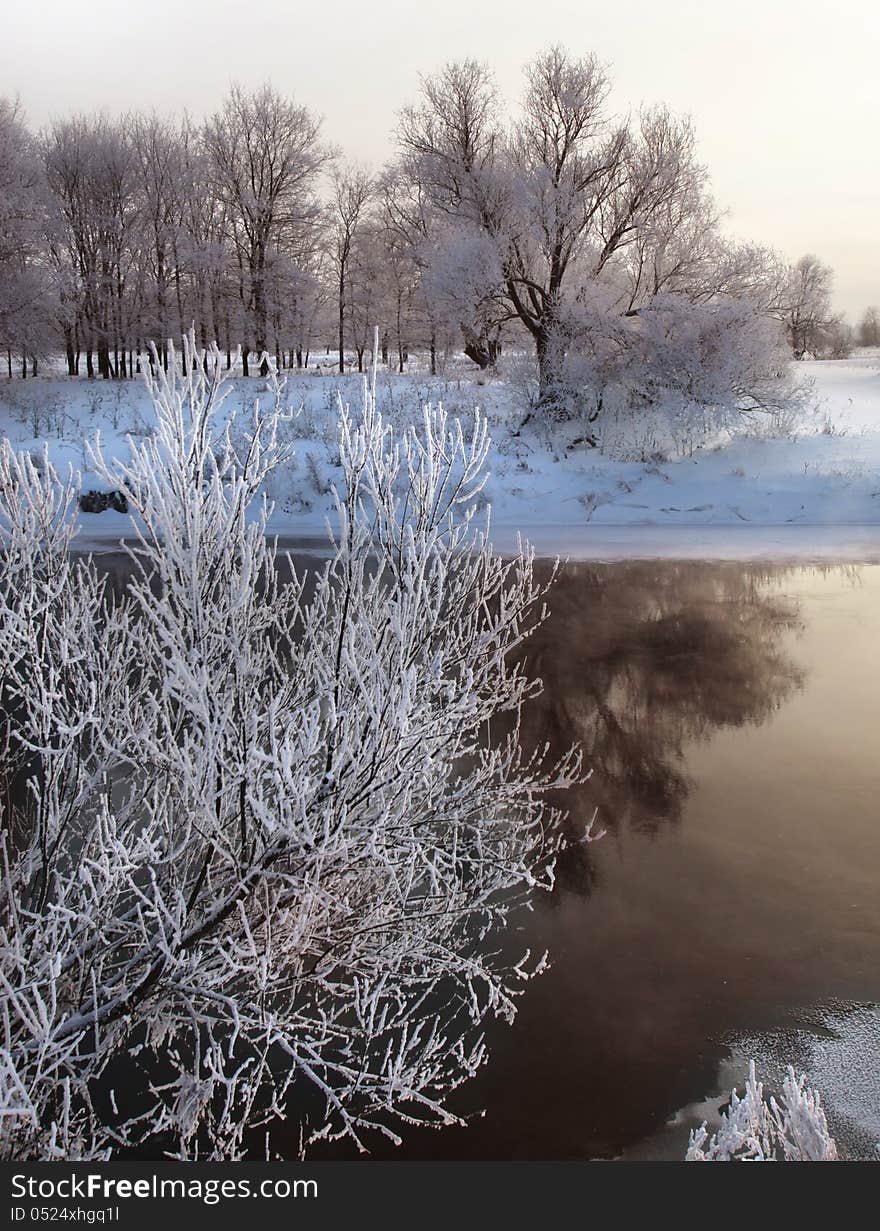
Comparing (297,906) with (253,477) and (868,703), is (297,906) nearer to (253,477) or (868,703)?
(253,477)

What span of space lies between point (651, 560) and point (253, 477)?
13.8 meters

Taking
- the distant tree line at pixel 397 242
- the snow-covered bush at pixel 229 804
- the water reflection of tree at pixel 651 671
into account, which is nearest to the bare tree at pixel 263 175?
the distant tree line at pixel 397 242

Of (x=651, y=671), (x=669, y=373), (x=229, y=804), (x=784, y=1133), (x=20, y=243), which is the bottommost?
(x=651, y=671)

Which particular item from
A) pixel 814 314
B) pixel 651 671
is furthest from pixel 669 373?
pixel 814 314

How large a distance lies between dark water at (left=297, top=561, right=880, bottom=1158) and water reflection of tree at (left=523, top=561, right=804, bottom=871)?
0.11ft

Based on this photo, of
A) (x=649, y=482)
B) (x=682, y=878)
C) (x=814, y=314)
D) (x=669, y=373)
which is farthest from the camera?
(x=814, y=314)

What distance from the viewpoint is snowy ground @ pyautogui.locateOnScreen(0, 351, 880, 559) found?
18.5m

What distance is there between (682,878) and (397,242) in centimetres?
3062

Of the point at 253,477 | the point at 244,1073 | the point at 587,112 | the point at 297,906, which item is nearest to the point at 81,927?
the point at 297,906

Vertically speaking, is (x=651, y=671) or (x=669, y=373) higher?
(x=669, y=373)

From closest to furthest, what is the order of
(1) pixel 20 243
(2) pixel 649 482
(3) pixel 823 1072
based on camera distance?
(3) pixel 823 1072
(2) pixel 649 482
(1) pixel 20 243

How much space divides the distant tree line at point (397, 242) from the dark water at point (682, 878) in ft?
26.0

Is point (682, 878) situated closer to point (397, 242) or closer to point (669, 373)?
point (669, 373)

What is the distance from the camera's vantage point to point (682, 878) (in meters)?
6.28
